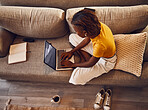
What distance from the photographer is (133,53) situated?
4.57 feet

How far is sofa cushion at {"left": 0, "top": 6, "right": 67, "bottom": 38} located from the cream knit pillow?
0.68 m

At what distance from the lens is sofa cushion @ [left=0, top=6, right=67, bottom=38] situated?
153 cm

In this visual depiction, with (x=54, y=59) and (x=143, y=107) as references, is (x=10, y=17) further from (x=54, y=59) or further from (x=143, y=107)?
(x=143, y=107)

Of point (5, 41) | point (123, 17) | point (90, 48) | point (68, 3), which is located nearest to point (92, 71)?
point (90, 48)

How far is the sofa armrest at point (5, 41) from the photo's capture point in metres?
1.59

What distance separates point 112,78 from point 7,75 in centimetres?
111

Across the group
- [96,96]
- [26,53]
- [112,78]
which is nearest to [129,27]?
[112,78]

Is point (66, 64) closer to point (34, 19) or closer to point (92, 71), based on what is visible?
point (92, 71)

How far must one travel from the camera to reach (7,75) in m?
1.60

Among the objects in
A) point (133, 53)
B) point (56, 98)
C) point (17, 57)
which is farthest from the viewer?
point (56, 98)

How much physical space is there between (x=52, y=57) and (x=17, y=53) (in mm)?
423

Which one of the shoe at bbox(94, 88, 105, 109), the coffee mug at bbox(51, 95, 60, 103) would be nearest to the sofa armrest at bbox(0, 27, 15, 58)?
the coffee mug at bbox(51, 95, 60, 103)

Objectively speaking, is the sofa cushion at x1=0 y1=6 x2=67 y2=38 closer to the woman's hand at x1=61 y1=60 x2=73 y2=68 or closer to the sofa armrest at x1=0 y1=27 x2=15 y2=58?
the sofa armrest at x1=0 y1=27 x2=15 y2=58

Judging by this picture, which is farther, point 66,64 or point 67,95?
point 67,95
